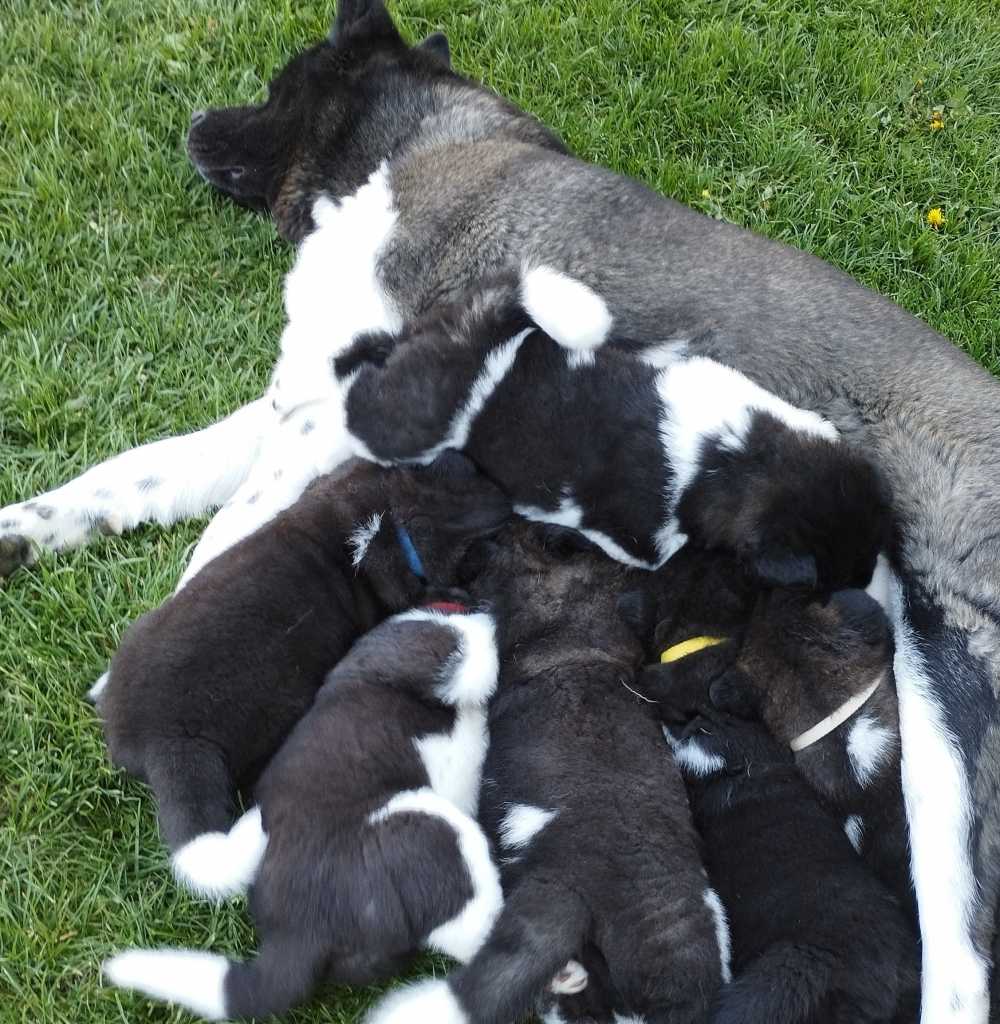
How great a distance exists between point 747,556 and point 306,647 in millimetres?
1494

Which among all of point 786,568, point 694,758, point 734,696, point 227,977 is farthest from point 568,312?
point 227,977

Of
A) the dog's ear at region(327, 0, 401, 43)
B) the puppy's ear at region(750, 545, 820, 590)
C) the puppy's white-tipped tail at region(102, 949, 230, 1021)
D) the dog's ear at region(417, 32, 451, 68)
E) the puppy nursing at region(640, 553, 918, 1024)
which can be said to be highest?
the dog's ear at region(327, 0, 401, 43)

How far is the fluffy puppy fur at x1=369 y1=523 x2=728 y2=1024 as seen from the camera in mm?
3193

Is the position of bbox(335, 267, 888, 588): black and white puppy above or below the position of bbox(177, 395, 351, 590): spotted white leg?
A: above

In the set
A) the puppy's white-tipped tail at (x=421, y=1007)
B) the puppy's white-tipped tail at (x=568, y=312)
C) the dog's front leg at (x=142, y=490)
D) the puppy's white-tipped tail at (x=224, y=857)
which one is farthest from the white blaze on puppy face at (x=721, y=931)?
the dog's front leg at (x=142, y=490)

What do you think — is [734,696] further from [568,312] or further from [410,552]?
[568,312]

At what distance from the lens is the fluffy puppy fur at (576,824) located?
3.19 meters

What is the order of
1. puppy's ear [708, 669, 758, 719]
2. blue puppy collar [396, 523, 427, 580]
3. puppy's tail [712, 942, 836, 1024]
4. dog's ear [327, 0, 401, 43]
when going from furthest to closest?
dog's ear [327, 0, 401, 43] → blue puppy collar [396, 523, 427, 580] → puppy's ear [708, 669, 758, 719] → puppy's tail [712, 942, 836, 1024]

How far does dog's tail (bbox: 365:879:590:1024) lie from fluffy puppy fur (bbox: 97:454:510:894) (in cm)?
70

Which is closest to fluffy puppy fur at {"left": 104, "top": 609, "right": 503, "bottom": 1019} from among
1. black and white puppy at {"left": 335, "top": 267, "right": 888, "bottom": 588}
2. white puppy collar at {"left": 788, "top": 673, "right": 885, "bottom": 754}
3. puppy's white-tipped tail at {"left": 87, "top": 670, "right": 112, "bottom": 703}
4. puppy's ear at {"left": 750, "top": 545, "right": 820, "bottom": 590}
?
puppy's white-tipped tail at {"left": 87, "top": 670, "right": 112, "bottom": 703}

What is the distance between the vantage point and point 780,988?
10.3 ft

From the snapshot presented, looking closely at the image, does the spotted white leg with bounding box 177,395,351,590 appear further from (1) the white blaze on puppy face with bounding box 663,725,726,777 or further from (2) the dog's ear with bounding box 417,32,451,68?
(2) the dog's ear with bounding box 417,32,451,68

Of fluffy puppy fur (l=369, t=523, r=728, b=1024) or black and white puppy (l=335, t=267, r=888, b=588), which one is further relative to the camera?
black and white puppy (l=335, t=267, r=888, b=588)

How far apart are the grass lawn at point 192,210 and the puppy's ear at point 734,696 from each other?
1.47 metres
